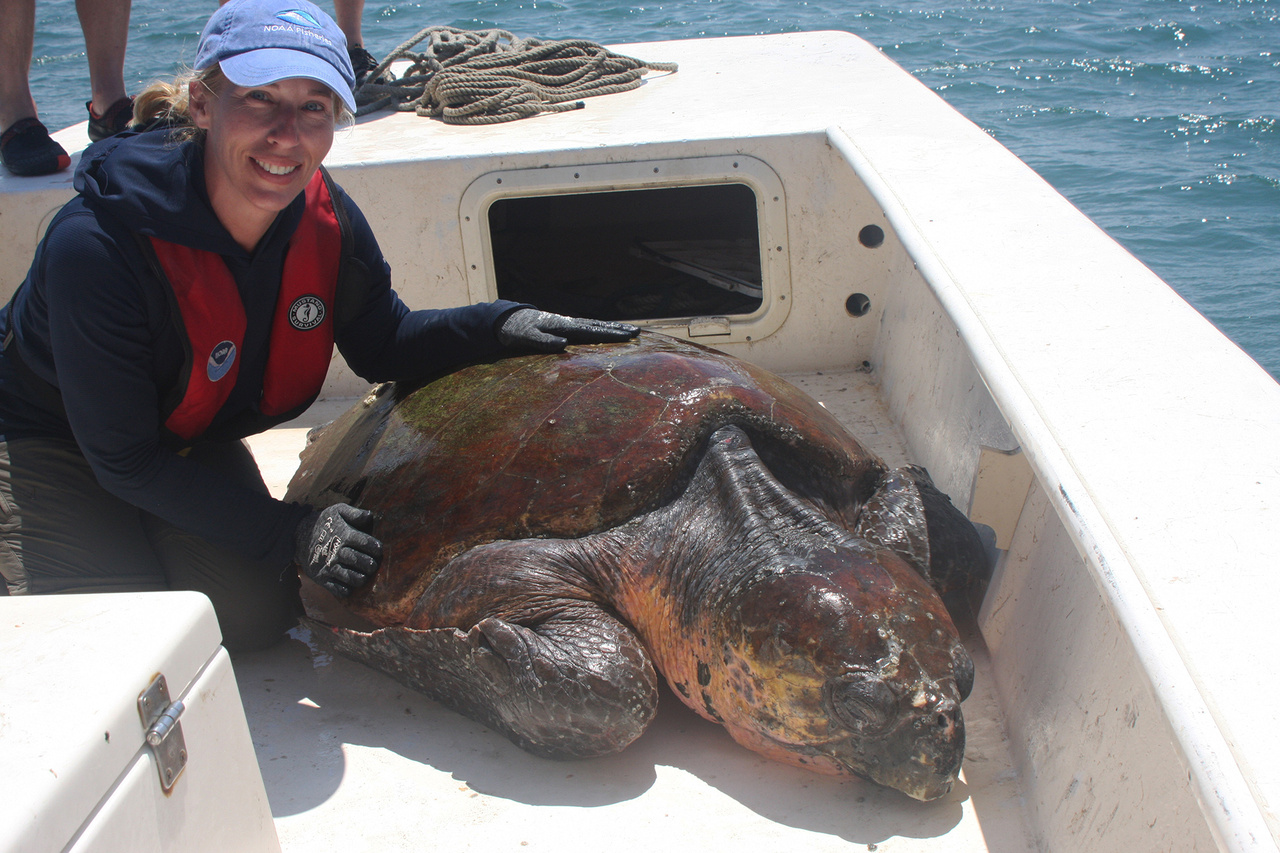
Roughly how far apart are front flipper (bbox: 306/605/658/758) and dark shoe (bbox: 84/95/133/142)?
93.8 inches

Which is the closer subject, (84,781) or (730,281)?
(84,781)

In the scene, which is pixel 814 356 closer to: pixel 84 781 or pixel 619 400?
pixel 619 400

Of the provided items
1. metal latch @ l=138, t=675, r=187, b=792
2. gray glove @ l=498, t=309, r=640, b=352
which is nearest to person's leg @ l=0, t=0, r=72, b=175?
gray glove @ l=498, t=309, r=640, b=352

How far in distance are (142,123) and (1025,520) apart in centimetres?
195

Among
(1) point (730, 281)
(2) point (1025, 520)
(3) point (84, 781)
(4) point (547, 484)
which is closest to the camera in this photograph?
(3) point (84, 781)

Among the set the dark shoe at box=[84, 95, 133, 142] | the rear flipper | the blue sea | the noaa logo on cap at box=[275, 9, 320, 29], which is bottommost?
the blue sea

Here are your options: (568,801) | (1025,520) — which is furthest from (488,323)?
(1025,520)

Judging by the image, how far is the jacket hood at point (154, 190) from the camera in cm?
174

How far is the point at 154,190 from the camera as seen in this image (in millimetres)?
1749

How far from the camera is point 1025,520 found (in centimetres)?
181

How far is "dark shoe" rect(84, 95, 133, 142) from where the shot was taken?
329 centimetres

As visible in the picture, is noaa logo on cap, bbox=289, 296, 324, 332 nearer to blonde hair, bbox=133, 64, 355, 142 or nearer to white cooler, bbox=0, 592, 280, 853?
blonde hair, bbox=133, 64, 355, 142

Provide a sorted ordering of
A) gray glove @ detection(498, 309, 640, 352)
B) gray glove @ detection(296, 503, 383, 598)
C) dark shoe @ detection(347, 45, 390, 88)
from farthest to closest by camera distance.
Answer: dark shoe @ detection(347, 45, 390, 88)
gray glove @ detection(498, 309, 640, 352)
gray glove @ detection(296, 503, 383, 598)

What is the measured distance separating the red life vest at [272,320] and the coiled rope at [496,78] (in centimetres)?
154
